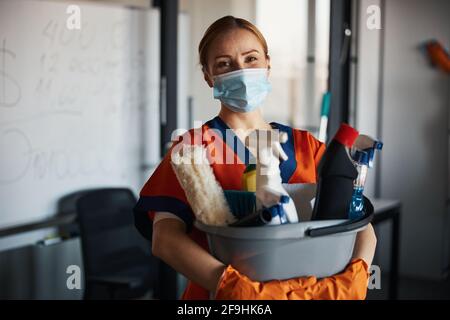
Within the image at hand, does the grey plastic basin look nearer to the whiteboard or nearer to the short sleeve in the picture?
the short sleeve

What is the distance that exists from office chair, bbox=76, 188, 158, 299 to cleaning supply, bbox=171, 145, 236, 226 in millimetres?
1439

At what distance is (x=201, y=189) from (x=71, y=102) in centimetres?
186

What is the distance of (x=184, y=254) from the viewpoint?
93 centimetres

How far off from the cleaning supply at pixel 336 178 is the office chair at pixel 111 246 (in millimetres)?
1530

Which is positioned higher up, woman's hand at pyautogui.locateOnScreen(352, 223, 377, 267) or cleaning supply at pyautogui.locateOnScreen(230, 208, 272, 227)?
cleaning supply at pyautogui.locateOnScreen(230, 208, 272, 227)

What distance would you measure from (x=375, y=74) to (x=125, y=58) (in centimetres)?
162

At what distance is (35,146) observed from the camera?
8.23 feet

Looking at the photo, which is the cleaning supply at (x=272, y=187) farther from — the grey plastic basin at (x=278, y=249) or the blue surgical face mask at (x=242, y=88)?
the blue surgical face mask at (x=242, y=88)

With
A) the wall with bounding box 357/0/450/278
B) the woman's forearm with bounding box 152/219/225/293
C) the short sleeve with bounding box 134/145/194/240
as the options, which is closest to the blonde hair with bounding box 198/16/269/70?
the short sleeve with bounding box 134/145/194/240

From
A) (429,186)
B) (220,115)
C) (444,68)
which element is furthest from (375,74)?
(220,115)

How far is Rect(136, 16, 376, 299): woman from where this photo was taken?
3.00 feet

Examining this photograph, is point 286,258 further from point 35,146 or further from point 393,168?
point 393,168

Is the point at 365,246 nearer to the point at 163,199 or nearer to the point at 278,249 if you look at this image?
the point at 278,249

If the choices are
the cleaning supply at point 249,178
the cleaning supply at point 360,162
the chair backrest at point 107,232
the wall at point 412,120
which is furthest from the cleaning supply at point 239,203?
the wall at point 412,120
